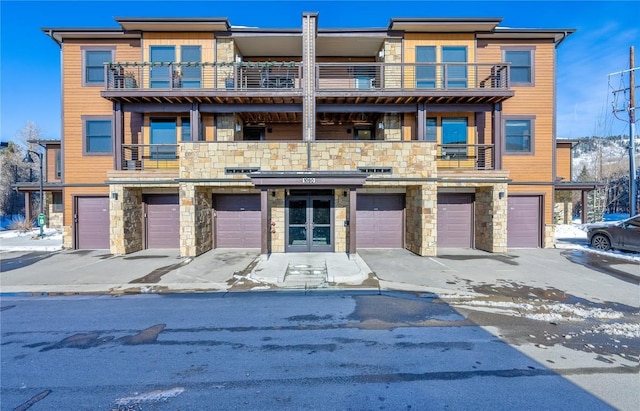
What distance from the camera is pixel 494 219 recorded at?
1228cm

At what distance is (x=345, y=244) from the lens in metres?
12.1

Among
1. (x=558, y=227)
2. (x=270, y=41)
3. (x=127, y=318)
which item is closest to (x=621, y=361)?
(x=127, y=318)

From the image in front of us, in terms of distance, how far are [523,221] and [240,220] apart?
43.1 feet

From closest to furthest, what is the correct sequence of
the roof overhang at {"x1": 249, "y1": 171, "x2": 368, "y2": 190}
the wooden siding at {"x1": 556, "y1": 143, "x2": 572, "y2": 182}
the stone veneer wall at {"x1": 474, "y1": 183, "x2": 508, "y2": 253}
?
the roof overhang at {"x1": 249, "y1": 171, "x2": 368, "y2": 190}, the stone veneer wall at {"x1": 474, "y1": 183, "x2": 508, "y2": 253}, the wooden siding at {"x1": 556, "y1": 143, "x2": 572, "y2": 182}

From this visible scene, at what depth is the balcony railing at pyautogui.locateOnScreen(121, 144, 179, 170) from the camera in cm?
1360

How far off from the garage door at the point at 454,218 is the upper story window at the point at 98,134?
620 inches

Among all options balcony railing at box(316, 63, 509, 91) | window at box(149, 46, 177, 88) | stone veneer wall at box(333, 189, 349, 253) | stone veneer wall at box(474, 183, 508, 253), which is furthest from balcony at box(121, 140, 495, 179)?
window at box(149, 46, 177, 88)

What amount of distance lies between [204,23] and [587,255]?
61.3ft

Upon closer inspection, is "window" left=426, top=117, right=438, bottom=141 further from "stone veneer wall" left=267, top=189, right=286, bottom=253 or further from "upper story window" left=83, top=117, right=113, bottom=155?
"upper story window" left=83, top=117, right=113, bottom=155

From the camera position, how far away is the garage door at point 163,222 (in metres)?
13.6

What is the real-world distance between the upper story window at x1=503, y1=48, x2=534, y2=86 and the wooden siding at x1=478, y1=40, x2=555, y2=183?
0.22 meters

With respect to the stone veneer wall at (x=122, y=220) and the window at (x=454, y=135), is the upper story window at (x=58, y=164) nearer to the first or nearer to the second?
the stone veneer wall at (x=122, y=220)

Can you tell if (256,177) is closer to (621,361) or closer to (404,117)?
(404,117)

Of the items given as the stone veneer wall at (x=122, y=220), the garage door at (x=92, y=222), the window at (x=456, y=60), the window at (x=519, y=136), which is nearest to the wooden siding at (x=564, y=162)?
the window at (x=519, y=136)
